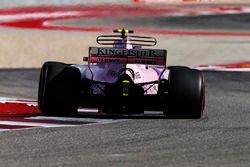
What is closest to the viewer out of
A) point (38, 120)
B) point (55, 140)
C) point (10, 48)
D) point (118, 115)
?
point (55, 140)

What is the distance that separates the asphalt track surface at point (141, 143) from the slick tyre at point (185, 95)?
8.2 inches

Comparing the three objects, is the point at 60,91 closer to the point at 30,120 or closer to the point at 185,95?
the point at 30,120

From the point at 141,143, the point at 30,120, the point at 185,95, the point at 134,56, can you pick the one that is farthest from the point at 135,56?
the point at 141,143

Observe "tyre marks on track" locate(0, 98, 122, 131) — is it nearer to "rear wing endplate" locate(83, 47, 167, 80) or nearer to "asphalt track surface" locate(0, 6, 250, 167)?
"asphalt track surface" locate(0, 6, 250, 167)

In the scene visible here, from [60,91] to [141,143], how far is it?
3.12m

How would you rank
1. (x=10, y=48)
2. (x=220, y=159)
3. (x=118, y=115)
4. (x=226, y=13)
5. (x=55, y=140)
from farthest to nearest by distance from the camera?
(x=226, y=13), (x=10, y=48), (x=118, y=115), (x=55, y=140), (x=220, y=159)

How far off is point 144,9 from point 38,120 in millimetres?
27509

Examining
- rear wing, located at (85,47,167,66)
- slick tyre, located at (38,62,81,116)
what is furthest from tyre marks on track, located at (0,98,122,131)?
rear wing, located at (85,47,167,66)

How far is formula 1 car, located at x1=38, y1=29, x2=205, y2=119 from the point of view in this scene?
1254 cm

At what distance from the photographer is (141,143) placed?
9805 millimetres

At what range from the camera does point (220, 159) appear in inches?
335

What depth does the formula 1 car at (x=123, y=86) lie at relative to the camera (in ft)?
41.1

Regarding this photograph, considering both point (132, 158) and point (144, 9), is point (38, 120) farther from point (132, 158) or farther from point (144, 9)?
point (144, 9)

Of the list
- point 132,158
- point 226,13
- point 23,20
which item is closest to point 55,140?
point 132,158
